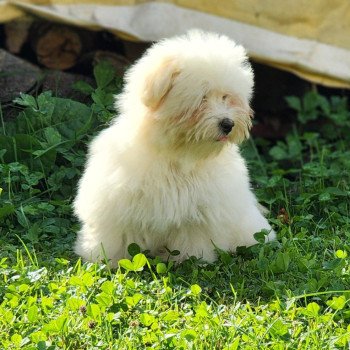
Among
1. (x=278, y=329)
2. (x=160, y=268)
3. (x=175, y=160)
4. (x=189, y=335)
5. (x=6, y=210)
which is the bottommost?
(x=6, y=210)

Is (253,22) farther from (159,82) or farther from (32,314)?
(32,314)

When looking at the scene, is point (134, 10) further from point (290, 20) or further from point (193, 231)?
point (193, 231)

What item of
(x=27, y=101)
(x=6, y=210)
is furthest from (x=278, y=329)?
(x=27, y=101)

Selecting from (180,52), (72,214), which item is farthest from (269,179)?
(180,52)

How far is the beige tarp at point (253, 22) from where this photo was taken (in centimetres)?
640

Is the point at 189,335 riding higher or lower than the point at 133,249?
higher

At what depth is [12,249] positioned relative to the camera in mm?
4992

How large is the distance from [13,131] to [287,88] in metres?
2.61

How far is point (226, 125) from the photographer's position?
14.7 feet

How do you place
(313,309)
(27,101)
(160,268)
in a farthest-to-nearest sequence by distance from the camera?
(27,101) → (160,268) → (313,309)

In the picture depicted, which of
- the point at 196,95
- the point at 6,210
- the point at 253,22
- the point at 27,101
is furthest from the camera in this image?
the point at 253,22

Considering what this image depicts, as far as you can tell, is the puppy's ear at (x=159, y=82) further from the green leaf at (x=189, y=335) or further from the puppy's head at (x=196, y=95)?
the green leaf at (x=189, y=335)

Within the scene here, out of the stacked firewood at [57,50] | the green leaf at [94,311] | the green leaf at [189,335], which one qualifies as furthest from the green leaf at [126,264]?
the stacked firewood at [57,50]

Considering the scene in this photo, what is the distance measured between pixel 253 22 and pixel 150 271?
2.71m
